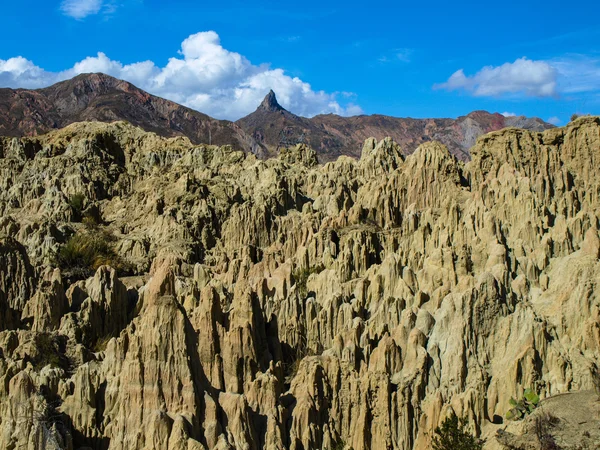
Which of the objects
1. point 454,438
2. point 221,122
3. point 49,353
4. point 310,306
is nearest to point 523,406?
point 454,438

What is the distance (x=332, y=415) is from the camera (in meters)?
31.7

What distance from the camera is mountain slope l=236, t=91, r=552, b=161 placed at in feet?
531

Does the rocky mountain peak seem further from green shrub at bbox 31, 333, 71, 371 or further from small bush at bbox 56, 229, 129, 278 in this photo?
green shrub at bbox 31, 333, 71, 371

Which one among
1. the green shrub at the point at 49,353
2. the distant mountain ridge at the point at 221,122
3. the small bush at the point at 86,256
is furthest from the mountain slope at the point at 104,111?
the green shrub at the point at 49,353

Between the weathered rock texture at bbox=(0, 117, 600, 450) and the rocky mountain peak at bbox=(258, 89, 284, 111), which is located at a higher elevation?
the rocky mountain peak at bbox=(258, 89, 284, 111)

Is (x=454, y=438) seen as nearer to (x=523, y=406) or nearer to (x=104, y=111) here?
(x=523, y=406)

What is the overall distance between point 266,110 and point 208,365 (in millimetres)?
150998

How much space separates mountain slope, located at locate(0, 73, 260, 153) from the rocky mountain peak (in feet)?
97.7

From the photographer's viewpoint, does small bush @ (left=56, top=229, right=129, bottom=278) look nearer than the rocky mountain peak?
Yes

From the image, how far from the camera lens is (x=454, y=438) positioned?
2859 centimetres

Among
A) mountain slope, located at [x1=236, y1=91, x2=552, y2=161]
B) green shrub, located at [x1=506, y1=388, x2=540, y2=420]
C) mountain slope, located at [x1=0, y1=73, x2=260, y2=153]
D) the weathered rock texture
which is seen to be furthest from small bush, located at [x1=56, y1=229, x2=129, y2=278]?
mountain slope, located at [x1=236, y1=91, x2=552, y2=161]

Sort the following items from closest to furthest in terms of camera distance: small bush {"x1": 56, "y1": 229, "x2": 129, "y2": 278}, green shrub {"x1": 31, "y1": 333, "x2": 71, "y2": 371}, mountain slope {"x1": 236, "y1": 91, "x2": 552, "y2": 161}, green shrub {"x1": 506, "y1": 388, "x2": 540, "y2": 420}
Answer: green shrub {"x1": 506, "y1": 388, "x2": 540, "y2": 420} < green shrub {"x1": 31, "y1": 333, "x2": 71, "y2": 371} < small bush {"x1": 56, "y1": 229, "x2": 129, "y2": 278} < mountain slope {"x1": 236, "y1": 91, "x2": 552, "y2": 161}

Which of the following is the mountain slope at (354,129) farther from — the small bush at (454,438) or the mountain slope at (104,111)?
the small bush at (454,438)

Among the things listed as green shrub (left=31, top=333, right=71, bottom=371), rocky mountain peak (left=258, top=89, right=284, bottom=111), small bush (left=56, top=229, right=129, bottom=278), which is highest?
rocky mountain peak (left=258, top=89, right=284, bottom=111)
